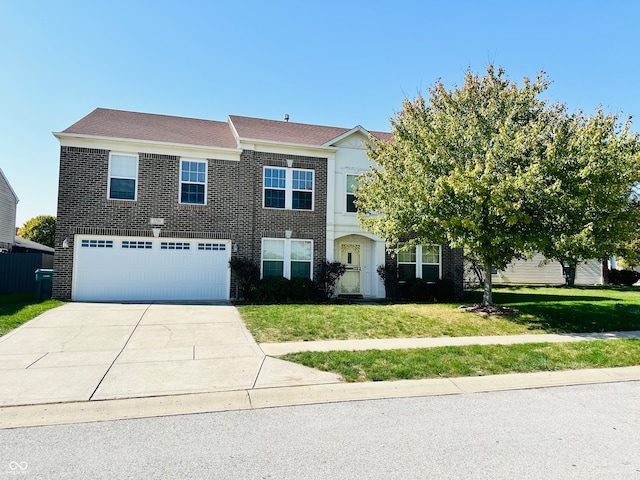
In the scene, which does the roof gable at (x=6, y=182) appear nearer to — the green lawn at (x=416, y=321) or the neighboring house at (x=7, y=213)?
the neighboring house at (x=7, y=213)

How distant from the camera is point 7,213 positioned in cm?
2566

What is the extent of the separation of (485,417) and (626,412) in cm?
189

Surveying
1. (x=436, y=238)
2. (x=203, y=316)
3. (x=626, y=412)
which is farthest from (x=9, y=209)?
(x=626, y=412)

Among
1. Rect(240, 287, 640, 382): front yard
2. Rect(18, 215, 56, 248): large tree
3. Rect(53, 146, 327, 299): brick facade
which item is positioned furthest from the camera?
Rect(18, 215, 56, 248): large tree

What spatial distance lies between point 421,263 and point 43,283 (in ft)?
45.4

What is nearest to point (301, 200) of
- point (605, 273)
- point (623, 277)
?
point (605, 273)

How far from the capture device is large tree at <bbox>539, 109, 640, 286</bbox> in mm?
10047

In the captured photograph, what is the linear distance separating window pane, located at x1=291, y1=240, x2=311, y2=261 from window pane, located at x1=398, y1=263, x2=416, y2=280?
383cm

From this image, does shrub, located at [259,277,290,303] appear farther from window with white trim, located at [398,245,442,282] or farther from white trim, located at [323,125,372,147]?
white trim, located at [323,125,372,147]

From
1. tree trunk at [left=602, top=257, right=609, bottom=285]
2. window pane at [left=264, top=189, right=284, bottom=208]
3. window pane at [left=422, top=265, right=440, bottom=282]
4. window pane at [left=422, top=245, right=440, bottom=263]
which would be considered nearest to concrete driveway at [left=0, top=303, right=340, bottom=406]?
window pane at [left=264, top=189, right=284, bottom=208]

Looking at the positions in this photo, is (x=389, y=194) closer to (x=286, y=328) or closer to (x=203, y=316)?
(x=286, y=328)

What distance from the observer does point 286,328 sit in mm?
10094

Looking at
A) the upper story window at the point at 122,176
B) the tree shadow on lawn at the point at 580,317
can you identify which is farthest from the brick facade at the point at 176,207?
the tree shadow on lawn at the point at 580,317

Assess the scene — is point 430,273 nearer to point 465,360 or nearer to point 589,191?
point 589,191
